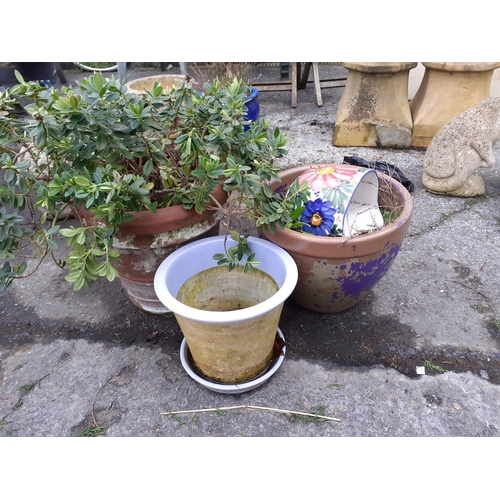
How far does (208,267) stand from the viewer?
6.10 ft

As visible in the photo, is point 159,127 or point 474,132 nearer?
point 159,127

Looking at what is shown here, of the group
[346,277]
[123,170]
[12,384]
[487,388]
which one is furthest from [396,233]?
[12,384]

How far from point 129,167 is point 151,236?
342mm

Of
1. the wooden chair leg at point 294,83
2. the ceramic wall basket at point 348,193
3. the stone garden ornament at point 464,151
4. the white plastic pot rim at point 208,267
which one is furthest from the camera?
the wooden chair leg at point 294,83

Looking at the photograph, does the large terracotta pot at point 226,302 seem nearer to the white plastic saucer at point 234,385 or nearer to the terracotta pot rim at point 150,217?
the white plastic saucer at point 234,385

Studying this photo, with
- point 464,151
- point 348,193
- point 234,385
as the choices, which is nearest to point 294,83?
point 464,151

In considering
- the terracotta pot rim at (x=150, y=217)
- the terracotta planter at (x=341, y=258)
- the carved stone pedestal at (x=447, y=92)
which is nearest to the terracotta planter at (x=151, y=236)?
the terracotta pot rim at (x=150, y=217)

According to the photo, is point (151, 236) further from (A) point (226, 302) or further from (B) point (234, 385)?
(B) point (234, 385)

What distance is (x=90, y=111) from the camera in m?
1.42

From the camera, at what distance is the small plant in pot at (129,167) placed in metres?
1.45

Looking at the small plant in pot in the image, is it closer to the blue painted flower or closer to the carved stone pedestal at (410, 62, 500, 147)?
the blue painted flower

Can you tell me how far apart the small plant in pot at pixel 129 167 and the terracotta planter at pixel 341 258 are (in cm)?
16

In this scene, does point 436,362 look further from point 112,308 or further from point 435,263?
point 112,308

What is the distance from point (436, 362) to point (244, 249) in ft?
3.48
